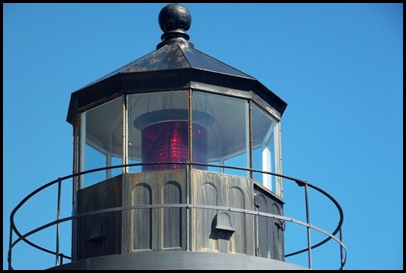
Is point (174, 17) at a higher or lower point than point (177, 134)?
higher

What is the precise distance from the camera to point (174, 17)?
2162cm

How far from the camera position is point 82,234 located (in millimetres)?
20031

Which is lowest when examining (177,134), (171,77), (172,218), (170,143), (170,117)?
(172,218)

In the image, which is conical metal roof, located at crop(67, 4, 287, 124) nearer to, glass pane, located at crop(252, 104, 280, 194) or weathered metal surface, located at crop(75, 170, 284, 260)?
glass pane, located at crop(252, 104, 280, 194)

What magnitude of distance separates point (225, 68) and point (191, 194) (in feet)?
7.42

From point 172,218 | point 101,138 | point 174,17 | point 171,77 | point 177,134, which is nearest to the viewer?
point 172,218

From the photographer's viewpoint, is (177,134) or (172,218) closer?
(172,218)

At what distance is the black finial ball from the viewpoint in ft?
70.9

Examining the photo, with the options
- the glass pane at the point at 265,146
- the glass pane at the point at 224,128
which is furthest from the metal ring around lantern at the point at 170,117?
the glass pane at the point at 265,146

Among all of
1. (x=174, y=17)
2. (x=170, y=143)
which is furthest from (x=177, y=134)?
(x=174, y=17)

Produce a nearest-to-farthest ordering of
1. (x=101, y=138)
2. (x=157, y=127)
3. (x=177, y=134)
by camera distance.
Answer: (x=177, y=134)
(x=157, y=127)
(x=101, y=138)

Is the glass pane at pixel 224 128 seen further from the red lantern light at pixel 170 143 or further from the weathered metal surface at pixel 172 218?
the weathered metal surface at pixel 172 218

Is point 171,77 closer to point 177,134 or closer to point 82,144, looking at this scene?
point 177,134

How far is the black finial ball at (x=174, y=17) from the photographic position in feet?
70.9
